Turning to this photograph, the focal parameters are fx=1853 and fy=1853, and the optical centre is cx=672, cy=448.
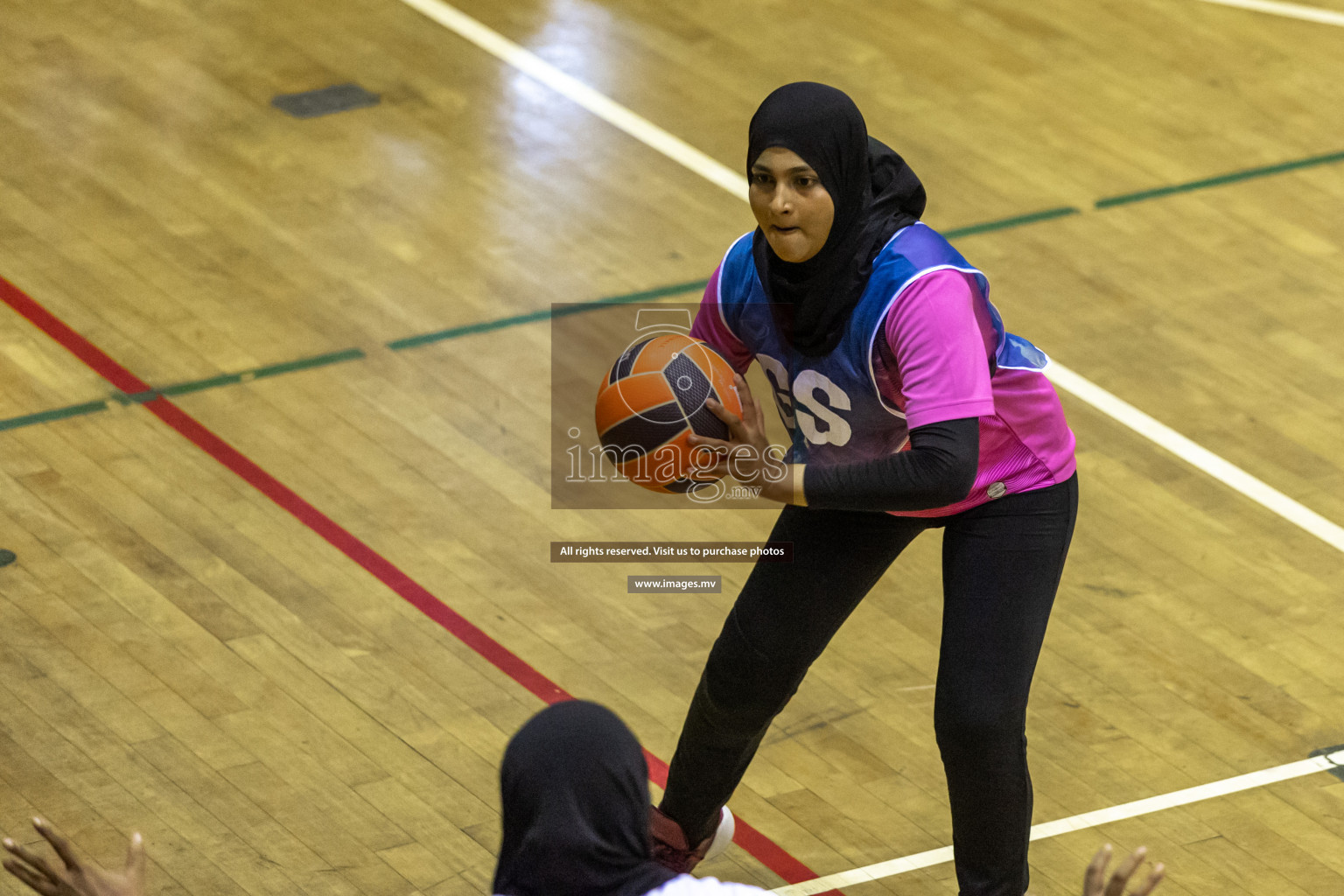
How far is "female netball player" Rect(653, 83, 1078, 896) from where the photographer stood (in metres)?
3.51

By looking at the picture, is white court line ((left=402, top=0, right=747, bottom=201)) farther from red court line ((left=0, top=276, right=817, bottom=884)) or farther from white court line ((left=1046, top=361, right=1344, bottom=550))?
red court line ((left=0, top=276, right=817, bottom=884))

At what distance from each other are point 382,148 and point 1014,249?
2.73 m

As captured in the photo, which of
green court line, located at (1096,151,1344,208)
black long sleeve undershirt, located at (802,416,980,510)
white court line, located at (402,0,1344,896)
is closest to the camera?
black long sleeve undershirt, located at (802,416,980,510)

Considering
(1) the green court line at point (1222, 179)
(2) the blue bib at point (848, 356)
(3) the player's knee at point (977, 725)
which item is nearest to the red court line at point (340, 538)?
(3) the player's knee at point (977, 725)

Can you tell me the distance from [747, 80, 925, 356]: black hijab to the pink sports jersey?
118 millimetres

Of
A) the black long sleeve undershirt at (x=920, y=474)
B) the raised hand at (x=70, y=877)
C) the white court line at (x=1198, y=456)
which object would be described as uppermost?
the black long sleeve undershirt at (x=920, y=474)

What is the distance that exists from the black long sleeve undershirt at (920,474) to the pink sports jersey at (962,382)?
3cm

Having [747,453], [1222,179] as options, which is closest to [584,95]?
[1222,179]

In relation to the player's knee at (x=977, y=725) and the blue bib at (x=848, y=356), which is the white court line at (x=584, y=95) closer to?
the blue bib at (x=848, y=356)

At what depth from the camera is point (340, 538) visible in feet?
18.2

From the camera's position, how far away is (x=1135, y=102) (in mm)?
8891

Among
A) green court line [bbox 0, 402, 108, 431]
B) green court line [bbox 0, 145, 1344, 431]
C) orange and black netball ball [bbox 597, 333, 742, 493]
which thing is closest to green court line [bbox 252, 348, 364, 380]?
green court line [bbox 0, 145, 1344, 431]

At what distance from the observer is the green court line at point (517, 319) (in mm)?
6105

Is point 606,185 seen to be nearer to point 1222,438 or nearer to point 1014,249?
point 1014,249
